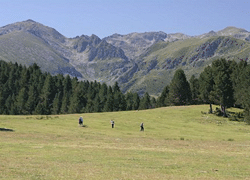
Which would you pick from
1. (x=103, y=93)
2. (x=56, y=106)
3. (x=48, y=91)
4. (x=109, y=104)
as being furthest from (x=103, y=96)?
(x=48, y=91)

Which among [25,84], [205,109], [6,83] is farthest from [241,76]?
[6,83]

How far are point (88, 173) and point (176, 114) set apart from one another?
254 ft

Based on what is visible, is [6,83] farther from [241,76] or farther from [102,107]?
[241,76]

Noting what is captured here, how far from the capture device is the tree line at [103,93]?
9716 cm

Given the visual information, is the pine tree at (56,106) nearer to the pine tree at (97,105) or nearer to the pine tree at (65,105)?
the pine tree at (65,105)

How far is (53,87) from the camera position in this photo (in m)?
167

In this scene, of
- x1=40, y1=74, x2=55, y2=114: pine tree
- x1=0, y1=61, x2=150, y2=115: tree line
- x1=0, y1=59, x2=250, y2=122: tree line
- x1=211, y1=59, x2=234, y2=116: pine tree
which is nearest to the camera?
x1=211, y1=59, x2=234, y2=116: pine tree

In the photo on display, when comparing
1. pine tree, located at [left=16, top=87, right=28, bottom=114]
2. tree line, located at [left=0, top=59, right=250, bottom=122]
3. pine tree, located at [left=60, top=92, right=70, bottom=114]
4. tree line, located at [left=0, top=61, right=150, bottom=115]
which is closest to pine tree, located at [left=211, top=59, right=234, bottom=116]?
tree line, located at [left=0, top=59, right=250, bottom=122]

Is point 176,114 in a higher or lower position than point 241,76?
lower

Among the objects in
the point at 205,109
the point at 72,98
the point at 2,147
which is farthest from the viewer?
the point at 72,98

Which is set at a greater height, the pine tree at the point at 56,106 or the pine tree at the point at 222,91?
the pine tree at the point at 222,91

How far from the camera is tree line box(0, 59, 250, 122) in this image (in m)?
97.2

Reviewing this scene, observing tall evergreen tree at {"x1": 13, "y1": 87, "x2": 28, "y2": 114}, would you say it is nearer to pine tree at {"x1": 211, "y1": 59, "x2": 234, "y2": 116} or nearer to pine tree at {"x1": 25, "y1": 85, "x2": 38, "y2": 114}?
pine tree at {"x1": 25, "y1": 85, "x2": 38, "y2": 114}

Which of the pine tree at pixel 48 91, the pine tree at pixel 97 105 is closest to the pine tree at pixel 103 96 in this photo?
the pine tree at pixel 97 105
